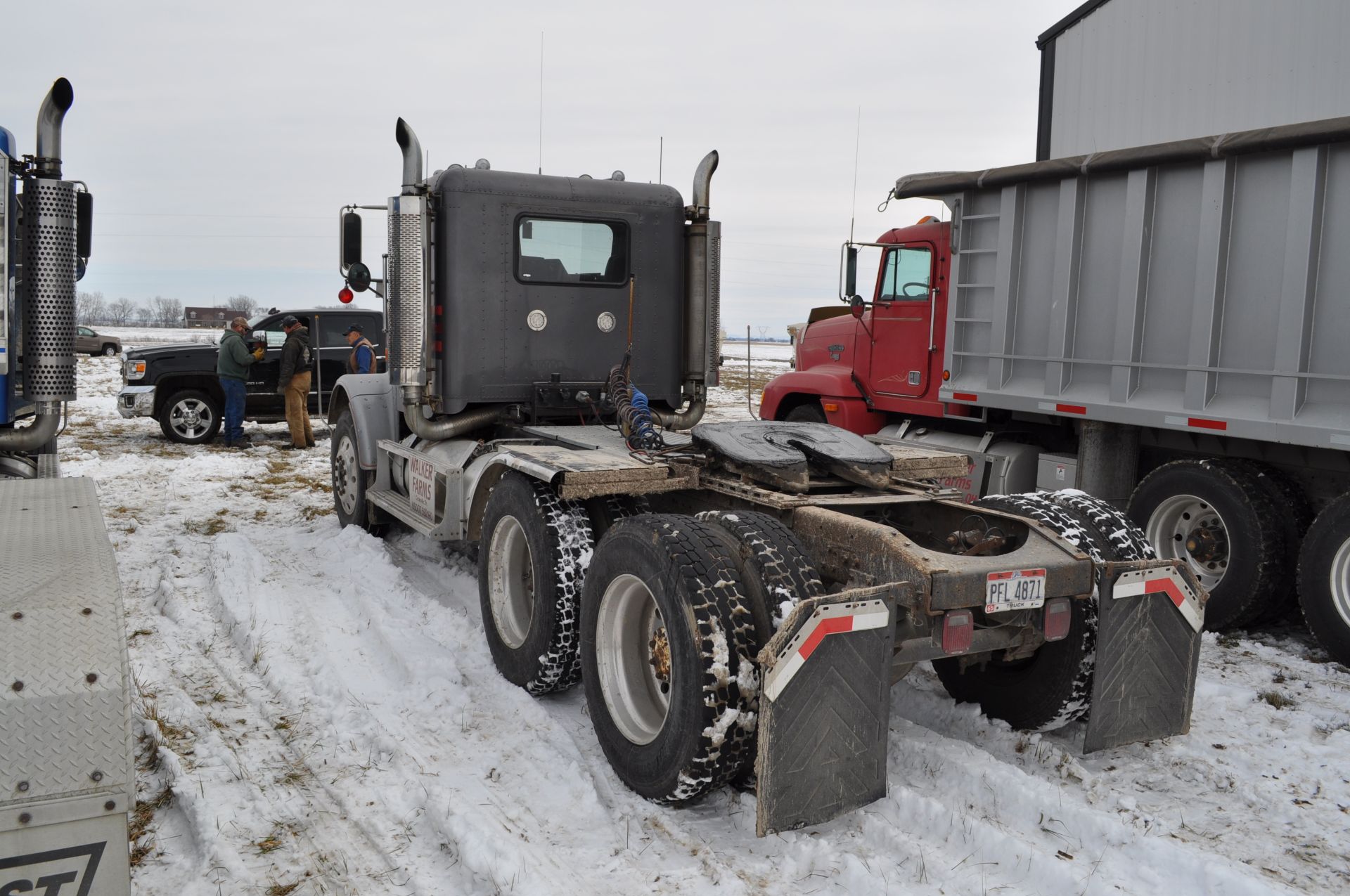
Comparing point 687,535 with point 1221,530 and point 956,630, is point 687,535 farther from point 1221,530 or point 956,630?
point 1221,530

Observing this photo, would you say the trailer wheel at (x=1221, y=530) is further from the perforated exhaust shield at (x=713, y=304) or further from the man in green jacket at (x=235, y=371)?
the man in green jacket at (x=235, y=371)

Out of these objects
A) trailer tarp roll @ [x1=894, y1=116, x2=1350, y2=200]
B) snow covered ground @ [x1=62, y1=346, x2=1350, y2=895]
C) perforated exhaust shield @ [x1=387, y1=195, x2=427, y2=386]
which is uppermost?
trailer tarp roll @ [x1=894, y1=116, x2=1350, y2=200]

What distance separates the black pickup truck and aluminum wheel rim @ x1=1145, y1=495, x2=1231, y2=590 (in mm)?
10823

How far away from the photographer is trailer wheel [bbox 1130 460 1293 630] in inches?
250

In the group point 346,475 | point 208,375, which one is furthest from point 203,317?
point 346,475

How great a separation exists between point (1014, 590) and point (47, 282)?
4.47m

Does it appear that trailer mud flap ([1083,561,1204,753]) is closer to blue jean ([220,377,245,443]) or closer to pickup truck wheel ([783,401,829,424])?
pickup truck wheel ([783,401,829,424])

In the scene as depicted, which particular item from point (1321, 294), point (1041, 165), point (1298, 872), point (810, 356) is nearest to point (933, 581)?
point (1298, 872)

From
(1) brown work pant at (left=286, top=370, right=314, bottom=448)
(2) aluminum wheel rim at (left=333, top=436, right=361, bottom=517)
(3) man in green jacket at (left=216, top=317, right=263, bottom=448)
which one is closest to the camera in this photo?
(2) aluminum wheel rim at (left=333, top=436, right=361, bottom=517)

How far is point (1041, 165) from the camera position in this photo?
7.94 m

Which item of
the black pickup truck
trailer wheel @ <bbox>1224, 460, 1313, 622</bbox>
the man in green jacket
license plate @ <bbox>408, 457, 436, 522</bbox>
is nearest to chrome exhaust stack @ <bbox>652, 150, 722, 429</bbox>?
license plate @ <bbox>408, 457, 436, 522</bbox>

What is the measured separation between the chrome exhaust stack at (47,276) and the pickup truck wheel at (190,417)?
35.2 ft

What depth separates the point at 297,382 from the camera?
14.3 m

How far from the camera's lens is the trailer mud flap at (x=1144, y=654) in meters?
4.04
